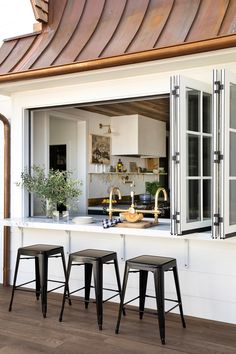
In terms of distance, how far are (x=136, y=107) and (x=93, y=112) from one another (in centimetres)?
68

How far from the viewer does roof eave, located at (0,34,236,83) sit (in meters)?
3.15

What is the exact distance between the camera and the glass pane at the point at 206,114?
11.9 ft

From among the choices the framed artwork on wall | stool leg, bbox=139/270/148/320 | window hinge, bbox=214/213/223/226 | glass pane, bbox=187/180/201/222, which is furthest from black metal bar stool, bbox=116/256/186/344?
the framed artwork on wall

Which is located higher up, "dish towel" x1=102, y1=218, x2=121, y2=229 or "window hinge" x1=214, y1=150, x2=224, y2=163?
"window hinge" x1=214, y1=150, x2=224, y2=163

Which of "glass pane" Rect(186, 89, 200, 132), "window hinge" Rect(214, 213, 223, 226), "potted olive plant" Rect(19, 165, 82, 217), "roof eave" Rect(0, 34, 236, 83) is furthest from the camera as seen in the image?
"potted olive plant" Rect(19, 165, 82, 217)

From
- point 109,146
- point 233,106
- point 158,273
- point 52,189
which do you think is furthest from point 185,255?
point 109,146

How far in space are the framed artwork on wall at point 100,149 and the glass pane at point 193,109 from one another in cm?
314

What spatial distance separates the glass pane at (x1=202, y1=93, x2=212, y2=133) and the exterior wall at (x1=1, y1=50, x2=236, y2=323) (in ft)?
0.83

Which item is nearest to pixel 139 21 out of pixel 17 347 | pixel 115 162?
pixel 17 347

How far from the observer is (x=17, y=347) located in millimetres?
3266

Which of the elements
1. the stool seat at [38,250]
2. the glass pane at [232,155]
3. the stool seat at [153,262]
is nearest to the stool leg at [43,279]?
the stool seat at [38,250]

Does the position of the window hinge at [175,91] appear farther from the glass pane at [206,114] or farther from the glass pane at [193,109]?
the glass pane at [206,114]

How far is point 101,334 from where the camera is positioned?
3.54m

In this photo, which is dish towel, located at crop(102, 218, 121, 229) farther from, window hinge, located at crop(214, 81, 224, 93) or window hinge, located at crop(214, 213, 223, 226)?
window hinge, located at crop(214, 81, 224, 93)
